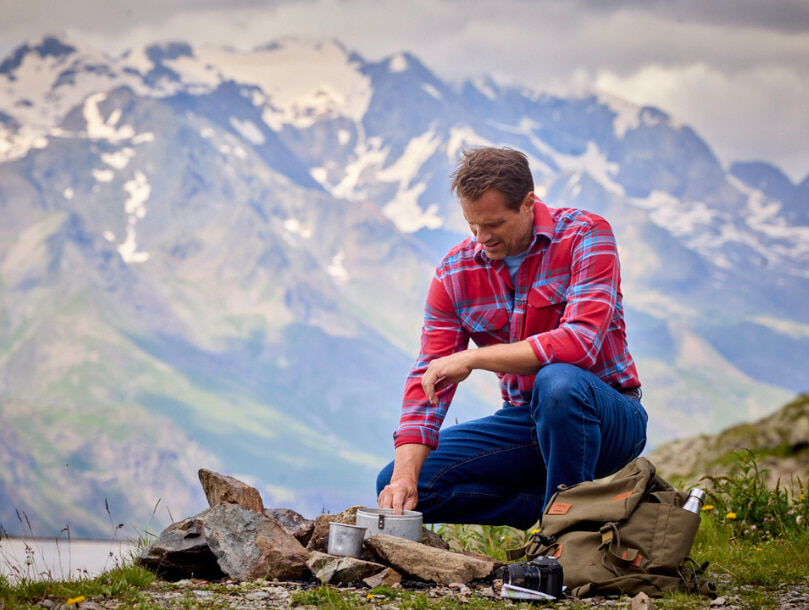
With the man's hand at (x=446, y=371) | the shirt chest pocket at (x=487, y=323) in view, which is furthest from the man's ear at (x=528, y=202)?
the man's hand at (x=446, y=371)

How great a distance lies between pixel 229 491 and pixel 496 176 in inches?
83.3

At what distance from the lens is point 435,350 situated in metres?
4.96

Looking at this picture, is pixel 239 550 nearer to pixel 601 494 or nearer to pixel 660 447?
pixel 601 494

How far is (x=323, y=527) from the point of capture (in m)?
4.95

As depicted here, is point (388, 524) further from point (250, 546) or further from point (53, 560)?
point (53, 560)

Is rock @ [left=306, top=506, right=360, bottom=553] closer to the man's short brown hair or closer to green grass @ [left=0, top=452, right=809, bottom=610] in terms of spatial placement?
green grass @ [left=0, top=452, right=809, bottom=610]

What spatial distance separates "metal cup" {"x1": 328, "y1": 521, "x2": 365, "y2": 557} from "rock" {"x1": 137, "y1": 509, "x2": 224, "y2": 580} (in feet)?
1.93

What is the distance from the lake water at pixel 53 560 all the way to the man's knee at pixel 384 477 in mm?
1355

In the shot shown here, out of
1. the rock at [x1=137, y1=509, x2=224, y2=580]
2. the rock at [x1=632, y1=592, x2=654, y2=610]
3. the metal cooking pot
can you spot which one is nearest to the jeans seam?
the metal cooking pot

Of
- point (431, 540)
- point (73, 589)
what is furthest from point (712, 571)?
point (73, 589)

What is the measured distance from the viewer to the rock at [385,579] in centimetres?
399

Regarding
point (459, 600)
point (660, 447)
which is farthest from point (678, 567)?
point (660, 447)

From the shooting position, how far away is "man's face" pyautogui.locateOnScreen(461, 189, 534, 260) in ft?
14.9

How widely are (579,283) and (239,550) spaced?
2.10 m
